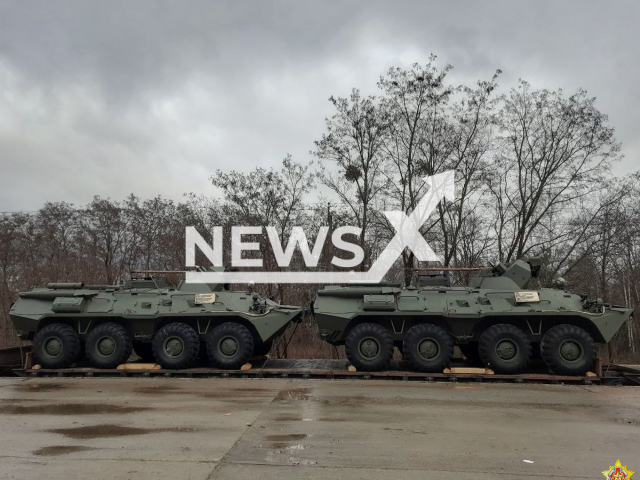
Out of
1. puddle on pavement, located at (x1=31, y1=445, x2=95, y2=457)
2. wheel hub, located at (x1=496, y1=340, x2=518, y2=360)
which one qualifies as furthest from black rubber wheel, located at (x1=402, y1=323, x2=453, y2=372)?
puddle on pavement, located at (x1=31, y1=445, x2=95, y2=457)

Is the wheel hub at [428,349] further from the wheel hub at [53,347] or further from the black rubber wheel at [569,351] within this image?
the wheel hub at [53,347]

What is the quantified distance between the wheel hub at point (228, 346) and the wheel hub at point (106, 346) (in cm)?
237

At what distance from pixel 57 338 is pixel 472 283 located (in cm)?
934

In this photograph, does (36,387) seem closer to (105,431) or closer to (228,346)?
(228,346)

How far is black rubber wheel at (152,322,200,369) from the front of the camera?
36.5ft

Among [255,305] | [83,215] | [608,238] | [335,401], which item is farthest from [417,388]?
[83,215]

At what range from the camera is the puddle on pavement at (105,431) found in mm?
6227

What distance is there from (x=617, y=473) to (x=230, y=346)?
7.81m

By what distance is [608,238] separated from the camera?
2297 centimetres

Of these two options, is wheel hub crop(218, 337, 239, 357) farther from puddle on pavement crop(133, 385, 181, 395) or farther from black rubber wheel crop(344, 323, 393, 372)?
black rubber wheel crop(344, 323, 393, 372)

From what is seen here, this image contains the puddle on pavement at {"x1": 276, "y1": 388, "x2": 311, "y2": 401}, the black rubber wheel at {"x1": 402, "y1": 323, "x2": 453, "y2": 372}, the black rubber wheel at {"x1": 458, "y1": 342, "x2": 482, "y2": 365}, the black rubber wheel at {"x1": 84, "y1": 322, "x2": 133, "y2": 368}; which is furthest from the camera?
the black rubber wheel at {"x1": 458, "y1": 342, "x2": 482, "y2": 365}

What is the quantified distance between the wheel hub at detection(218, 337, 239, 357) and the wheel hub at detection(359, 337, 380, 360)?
8.69ft

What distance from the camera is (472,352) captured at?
41.4 ft

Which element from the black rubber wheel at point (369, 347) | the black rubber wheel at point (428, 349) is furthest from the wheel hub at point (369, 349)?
the black rubber wheel at point (428, 349)
